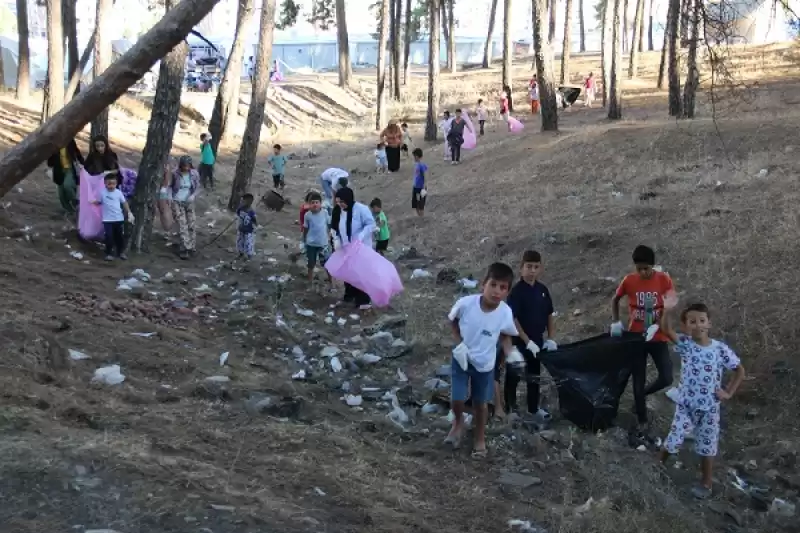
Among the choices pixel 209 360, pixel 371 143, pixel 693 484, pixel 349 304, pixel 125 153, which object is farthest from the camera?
pixel 371 143

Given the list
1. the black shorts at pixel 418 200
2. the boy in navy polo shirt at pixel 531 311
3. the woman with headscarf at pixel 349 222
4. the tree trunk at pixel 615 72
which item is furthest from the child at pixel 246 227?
the tree trunk at pixel 615 72

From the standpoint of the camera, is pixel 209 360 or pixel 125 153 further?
pixel 125 153

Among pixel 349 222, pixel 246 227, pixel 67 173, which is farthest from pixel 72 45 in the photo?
pixel 349 222

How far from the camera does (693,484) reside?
5457 mm

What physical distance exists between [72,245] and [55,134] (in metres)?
6.58

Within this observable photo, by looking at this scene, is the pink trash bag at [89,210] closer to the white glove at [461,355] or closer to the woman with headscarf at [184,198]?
the woman with headscarf at [184,198]

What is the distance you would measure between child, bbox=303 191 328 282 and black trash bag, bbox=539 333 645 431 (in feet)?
15.9

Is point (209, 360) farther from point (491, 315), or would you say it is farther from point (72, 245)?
point (72, 245)

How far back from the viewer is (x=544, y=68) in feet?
66.8

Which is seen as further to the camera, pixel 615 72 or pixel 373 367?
pixel 615 72

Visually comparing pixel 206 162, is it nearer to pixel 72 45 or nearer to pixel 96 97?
pixel 72 45

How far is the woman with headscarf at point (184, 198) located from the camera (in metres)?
11.1

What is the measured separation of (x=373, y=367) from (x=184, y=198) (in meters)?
4.82

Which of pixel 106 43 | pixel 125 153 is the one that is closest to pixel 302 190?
pixel 125 153
